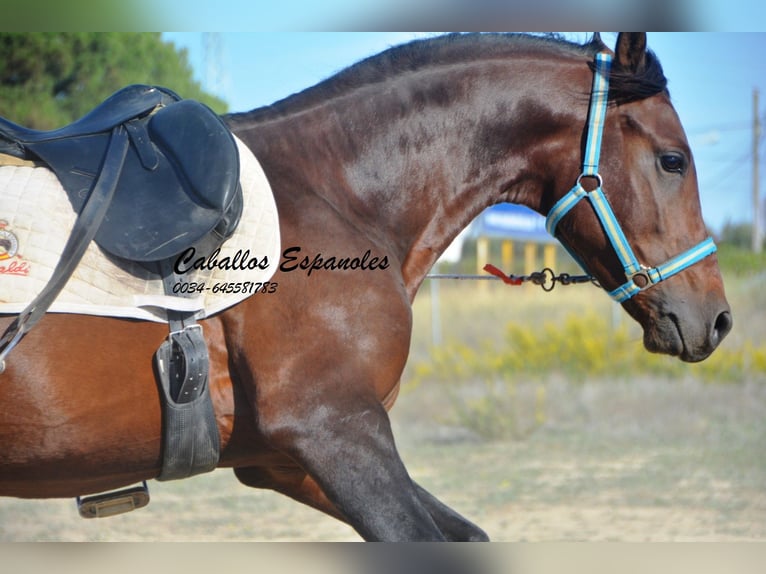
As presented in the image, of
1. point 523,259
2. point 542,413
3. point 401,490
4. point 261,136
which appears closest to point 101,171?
point 261,136

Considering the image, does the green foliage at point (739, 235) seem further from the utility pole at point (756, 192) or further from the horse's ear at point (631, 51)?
the horse's ear at point (631, 51)

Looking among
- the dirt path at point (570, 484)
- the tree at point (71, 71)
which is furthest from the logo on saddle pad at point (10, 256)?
the tree at point (71, 71)

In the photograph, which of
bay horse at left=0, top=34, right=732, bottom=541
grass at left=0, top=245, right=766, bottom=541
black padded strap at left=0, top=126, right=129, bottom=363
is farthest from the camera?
grass at left=0, top=245, right=766, bottom=541

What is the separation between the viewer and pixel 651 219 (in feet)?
8.66

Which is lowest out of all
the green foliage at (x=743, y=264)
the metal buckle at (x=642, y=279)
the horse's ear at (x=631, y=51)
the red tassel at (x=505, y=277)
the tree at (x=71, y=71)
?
the metal buckle at (x=642, y=279)

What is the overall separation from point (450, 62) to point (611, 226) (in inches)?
29.3

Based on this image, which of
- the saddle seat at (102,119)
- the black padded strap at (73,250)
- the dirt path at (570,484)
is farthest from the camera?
the dirt path at (570,484)

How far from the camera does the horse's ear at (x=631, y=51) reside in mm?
2678

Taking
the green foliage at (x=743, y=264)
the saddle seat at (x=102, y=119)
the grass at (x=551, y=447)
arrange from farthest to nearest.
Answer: the green foliage at (x=743, y=264), the grass at (x=551, y=447), the saddle seat at (x=102, y=119)

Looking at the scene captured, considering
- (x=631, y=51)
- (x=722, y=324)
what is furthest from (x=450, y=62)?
(x=722, y=324)

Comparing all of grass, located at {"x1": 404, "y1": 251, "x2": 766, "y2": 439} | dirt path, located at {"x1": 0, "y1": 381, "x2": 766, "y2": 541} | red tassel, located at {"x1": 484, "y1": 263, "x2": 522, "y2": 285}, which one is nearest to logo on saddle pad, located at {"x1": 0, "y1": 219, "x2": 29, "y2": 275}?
red tassel, located at {"x1": 484, "y1": 263, "x2": 522, "y2": 285}

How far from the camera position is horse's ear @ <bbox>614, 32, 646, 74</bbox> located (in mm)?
2678

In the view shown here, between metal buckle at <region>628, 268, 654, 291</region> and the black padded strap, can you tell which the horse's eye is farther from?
the black padded strap

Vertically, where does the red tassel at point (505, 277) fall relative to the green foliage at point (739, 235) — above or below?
below
